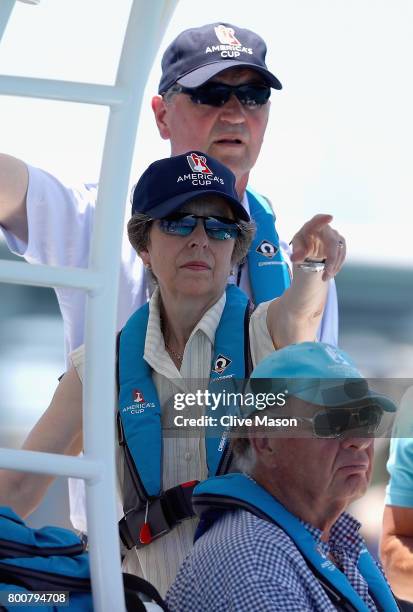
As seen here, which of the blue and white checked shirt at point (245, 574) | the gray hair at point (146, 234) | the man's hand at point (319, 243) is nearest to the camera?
the blue and white checked shirt at point (245, 574)

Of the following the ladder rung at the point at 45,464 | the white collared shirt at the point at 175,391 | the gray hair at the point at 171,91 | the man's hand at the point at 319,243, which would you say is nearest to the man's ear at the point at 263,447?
the white collared shirt at the point at 175,391

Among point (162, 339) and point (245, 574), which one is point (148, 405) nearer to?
point (162, 339)

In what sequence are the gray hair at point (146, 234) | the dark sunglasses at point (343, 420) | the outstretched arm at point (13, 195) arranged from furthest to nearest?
1. the outstretched arm at point (13, 195)
2. the gray hair at point (146, 234)
3. the dark sunglasses at point (343, 420)

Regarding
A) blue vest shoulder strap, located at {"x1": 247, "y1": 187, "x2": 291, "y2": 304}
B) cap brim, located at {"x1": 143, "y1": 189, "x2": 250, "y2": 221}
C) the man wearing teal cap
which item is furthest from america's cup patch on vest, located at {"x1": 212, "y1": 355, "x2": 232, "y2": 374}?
blue vest shoulder strap, located at {"x1": 247, "y1": 187, "x2": 291, "y2": 304}

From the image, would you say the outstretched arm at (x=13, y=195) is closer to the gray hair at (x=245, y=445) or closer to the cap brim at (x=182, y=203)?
the cap brim at (x=182, y=203)

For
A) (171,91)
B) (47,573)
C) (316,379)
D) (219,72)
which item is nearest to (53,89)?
(47,573)

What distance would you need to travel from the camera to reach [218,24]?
3.15 metres

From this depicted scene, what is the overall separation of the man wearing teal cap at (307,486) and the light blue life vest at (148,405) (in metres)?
0.22

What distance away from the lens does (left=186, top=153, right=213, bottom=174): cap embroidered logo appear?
2561 millimetres

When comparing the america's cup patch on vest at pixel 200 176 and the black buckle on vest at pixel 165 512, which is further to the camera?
the america's cup patch on vest at pixel 200 176

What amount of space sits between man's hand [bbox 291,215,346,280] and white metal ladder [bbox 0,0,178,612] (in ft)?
3.05

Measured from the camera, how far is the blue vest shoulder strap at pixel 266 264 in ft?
9.78

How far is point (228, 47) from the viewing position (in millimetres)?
3037

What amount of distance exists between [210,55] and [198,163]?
57 centimetres
